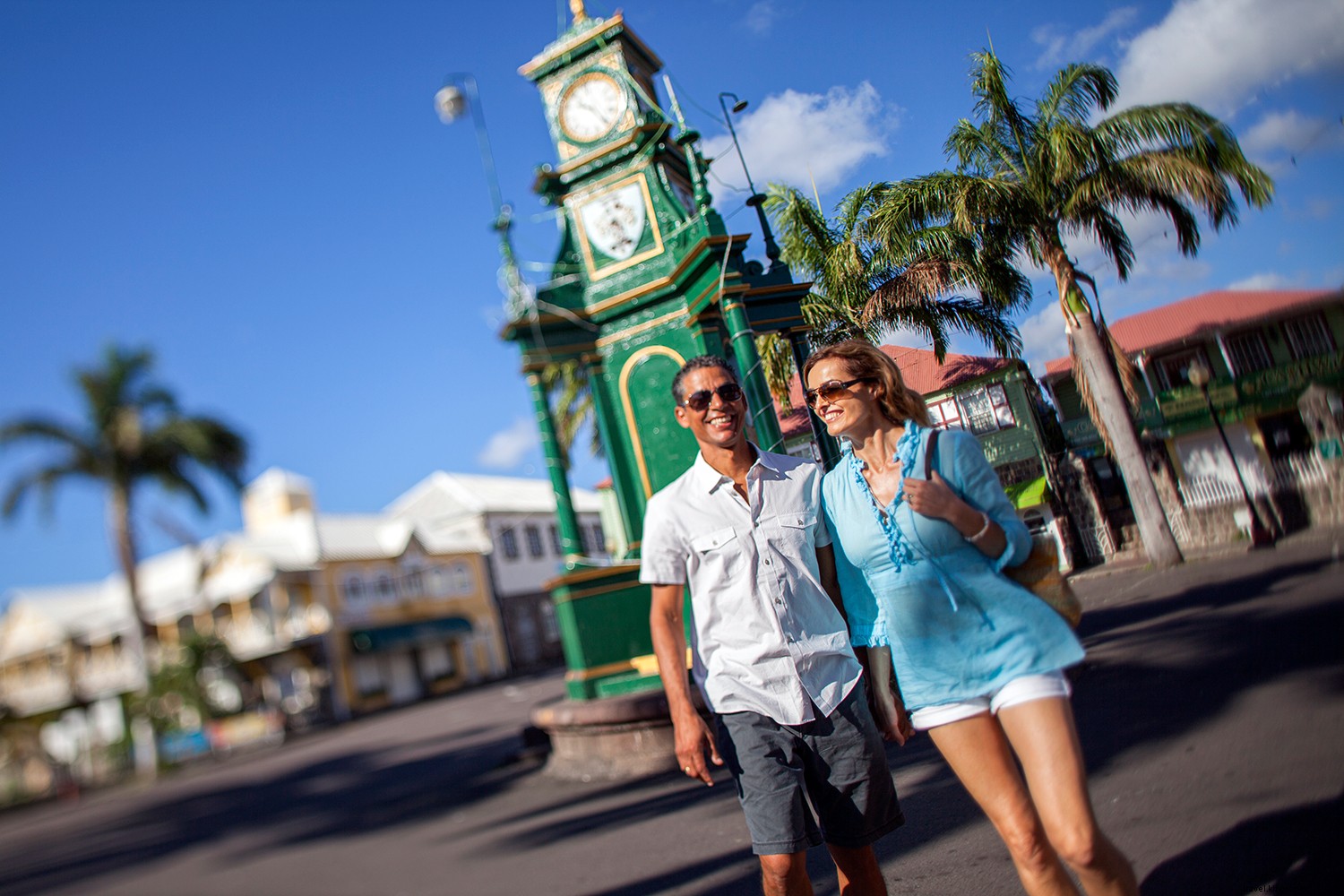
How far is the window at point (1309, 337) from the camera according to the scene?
2.17 meters

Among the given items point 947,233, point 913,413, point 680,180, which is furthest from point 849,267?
point 680,180

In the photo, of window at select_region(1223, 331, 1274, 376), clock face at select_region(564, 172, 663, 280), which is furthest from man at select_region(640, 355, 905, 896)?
clock face at select_region(564, 172, 663, 280)

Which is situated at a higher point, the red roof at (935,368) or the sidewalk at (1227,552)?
the red roof at (935,368)

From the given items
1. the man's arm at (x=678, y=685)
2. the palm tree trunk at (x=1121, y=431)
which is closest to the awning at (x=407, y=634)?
the man's arm at (x=678, y=685)

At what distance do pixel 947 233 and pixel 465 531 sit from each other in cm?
3822

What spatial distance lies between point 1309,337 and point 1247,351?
15 centimetres

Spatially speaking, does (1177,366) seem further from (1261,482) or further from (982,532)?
(982,532)

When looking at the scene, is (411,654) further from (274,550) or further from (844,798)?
(844,798)

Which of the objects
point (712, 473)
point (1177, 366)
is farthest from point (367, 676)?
point (1177, 366)

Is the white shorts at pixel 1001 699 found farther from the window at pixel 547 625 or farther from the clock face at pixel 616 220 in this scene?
the window at pixel 547 625

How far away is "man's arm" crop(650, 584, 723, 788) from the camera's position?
95.9 inches

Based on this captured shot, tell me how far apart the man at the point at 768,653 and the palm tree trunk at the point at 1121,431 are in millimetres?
882

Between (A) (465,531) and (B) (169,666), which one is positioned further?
(A) (465,531)

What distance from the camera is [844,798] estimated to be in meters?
2.40
